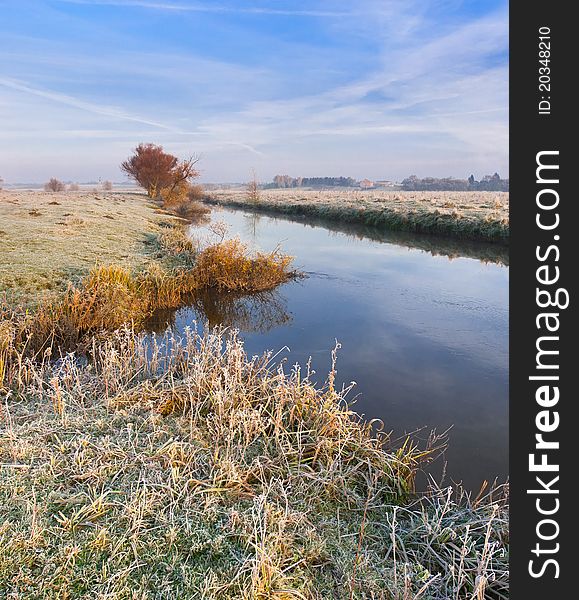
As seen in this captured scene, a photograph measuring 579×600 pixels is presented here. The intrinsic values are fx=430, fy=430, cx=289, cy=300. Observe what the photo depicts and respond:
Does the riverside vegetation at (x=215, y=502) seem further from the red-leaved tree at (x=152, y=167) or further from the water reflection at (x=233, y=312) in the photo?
the red-leaved tree at (x=152, y=167)

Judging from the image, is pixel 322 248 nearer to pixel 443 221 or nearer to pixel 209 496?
pixel 443 221

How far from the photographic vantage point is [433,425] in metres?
6.41

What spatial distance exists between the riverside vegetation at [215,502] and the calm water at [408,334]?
912mm

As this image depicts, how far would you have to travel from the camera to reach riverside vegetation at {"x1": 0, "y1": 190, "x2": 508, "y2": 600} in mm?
3092

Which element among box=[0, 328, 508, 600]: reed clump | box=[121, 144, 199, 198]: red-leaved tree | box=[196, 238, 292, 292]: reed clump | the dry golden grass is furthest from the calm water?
box=[121, 144, 199, 198]: red-leaved tree

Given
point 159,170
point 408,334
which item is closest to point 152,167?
point 159,170

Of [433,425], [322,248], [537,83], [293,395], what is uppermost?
[537,83]

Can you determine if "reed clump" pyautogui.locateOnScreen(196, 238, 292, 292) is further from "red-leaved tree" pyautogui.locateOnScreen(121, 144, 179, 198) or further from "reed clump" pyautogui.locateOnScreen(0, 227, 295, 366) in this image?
"red-leaved tree" pyautogui.locateOnScreen(121, 144, 179, 198)

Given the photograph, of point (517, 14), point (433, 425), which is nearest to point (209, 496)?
point (433, 425)

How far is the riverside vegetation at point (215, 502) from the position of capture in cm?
309

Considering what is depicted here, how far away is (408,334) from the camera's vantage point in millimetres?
10391

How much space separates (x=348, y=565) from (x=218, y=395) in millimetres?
2292

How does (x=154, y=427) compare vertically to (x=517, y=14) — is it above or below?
below

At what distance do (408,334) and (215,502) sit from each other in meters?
7.54
